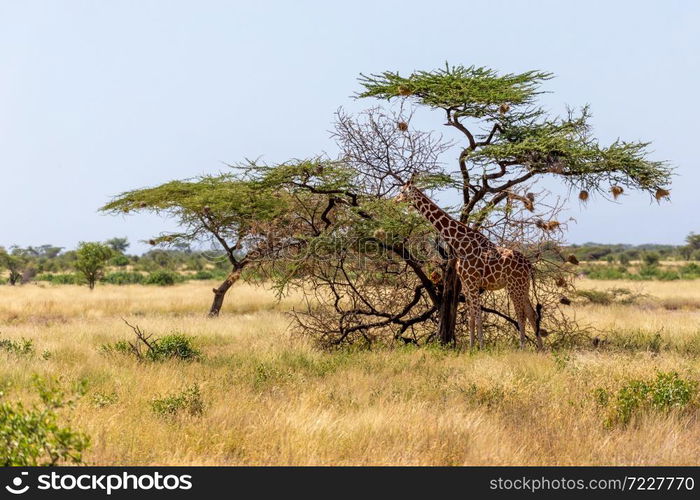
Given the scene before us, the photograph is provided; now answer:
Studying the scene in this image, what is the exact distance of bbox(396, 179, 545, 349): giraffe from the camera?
1098 centimetres

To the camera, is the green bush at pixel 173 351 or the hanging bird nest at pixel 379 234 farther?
the hanging bird nest at pixel 379 234

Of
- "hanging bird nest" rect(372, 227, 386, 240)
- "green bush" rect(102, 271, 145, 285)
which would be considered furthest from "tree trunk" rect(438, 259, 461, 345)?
"green bush" rect(102, 271, 145, 285)

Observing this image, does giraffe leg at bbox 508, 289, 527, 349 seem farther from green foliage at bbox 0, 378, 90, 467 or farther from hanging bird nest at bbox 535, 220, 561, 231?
green foliage at bbox 0, 378, 90, 467

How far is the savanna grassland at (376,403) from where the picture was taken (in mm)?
5812

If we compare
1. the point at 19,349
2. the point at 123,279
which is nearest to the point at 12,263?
the point at 123,279

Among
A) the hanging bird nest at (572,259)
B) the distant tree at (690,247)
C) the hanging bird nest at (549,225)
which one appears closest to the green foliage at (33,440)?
the hanging bird nest at (549,225)

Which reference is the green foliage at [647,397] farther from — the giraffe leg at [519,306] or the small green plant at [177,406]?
the small green plant at [177,406]

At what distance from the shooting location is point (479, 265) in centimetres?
1102

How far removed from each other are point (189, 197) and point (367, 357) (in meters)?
12.2

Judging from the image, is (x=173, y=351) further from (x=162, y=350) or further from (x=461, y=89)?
(x=461, y=89)

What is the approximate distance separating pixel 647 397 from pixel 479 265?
389 centimetres
